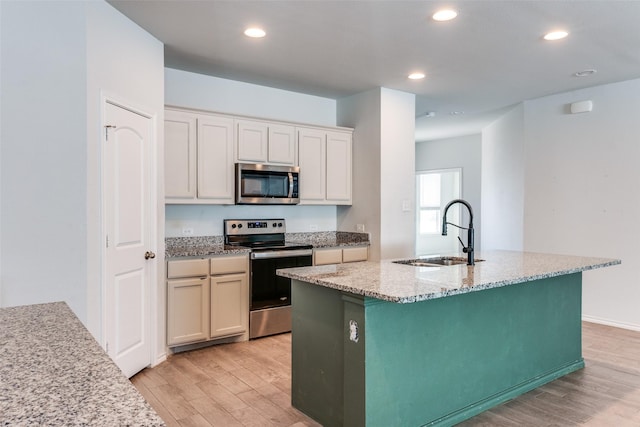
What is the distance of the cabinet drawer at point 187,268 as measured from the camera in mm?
3734

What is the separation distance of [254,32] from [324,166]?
199cm

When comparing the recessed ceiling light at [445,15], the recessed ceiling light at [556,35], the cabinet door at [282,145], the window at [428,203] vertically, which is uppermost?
the recessed ceiling light at [556,35]

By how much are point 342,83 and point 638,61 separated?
2734mm

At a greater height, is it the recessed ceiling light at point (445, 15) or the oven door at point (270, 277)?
the recessed ceiling light at point (445, 15)

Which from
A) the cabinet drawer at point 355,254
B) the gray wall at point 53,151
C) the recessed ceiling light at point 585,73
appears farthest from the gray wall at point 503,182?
the gray wall at point 53,151

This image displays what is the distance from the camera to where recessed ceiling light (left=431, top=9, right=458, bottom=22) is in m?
2.96

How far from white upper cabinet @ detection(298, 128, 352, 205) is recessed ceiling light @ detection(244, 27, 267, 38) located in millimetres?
1540

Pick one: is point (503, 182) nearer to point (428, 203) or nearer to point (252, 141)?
point (428, 203)

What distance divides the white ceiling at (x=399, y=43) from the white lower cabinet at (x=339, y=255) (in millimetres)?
1785

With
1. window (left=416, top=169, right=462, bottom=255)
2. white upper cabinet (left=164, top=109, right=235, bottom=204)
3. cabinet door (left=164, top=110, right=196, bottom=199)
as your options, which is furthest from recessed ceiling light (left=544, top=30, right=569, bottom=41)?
window (left=416, top=169, right=462, bottom=255)

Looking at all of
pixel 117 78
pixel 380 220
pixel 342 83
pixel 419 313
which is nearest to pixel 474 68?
pixel 342 83

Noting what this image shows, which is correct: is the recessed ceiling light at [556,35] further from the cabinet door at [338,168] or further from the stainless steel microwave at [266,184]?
the stainless steel microwave at [266,184]

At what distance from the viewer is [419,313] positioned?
2.38 m

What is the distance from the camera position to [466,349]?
2.62 metres
